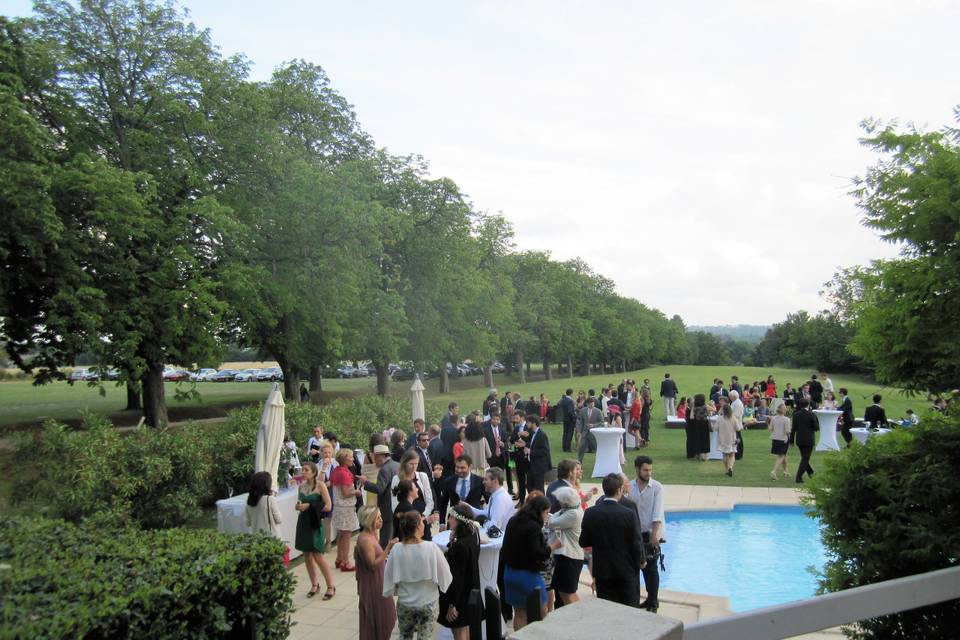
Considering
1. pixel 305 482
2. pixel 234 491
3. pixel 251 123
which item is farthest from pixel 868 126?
pixel 251 123

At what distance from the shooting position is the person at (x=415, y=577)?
5883mm

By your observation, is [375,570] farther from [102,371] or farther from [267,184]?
[267,184]

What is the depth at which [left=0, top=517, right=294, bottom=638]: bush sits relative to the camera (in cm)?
415

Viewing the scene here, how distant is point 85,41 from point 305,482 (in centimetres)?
1933

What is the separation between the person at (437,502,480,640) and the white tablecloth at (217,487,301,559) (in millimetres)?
3927

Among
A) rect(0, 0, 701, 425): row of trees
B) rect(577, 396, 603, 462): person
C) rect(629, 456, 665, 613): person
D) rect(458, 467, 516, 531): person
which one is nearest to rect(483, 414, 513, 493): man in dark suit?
rect(577, 396, 603, 462): person

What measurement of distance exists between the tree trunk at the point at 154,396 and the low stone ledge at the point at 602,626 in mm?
23320

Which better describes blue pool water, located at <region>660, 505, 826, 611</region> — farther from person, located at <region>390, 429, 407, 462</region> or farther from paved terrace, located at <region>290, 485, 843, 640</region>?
person, located at <region>390, 429, 407, 462</region>

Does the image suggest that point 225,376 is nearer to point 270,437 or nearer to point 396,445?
point 396,445

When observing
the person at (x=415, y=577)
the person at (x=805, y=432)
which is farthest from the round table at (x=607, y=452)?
the person at (x=415, y=577)

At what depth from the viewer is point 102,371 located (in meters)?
19.7

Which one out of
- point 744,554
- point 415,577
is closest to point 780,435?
point 744,554

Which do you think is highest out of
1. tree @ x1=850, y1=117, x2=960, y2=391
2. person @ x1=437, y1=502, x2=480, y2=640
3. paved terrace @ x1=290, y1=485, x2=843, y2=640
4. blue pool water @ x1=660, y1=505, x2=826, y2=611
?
tree @ x1=850, y1=117, x2=960, y2=391

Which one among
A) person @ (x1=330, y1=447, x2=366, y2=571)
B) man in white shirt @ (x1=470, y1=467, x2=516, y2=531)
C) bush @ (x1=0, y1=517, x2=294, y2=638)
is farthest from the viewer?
person @ (x1=330, y1=447, x2=366, y2=571)
